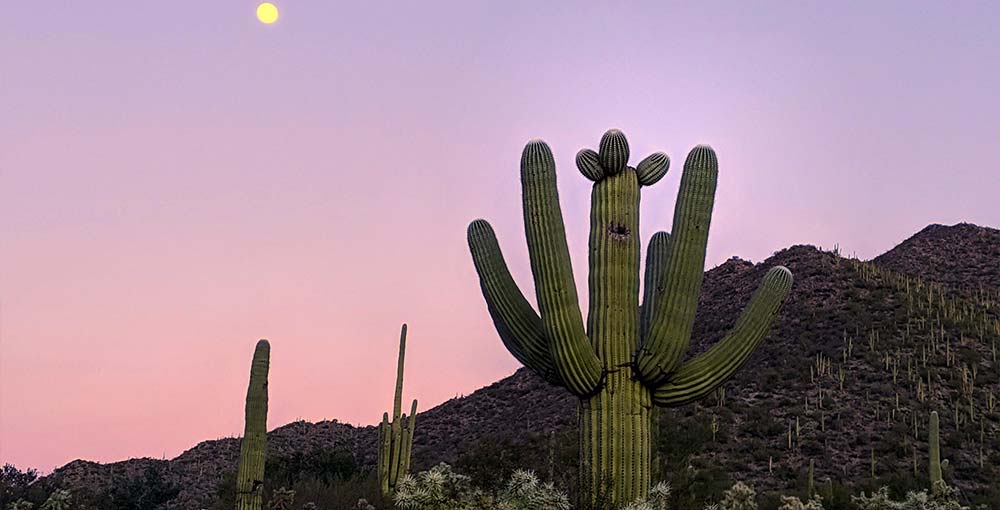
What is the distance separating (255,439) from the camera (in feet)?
43.5

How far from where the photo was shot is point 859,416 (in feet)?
85.1

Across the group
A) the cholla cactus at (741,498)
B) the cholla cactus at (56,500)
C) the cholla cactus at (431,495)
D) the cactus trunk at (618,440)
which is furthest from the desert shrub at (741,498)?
the cholla cactus at (56,500)

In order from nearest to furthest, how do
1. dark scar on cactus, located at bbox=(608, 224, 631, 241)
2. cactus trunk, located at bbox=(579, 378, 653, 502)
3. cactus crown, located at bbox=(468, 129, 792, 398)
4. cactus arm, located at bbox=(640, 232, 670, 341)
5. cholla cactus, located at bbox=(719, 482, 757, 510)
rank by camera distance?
cholla cactus, located at bbox=(719, 482, 757, 510)
cactus trunk, located at bbox=(579, 378, 653, 502)
cactus crown, located at bbox=(468, 129, 792, 398)
dark scar on cactus, located at bbox=(608, 224, 631, 241)
cactus arm, located at bbox=(640, 232, 670, 341)

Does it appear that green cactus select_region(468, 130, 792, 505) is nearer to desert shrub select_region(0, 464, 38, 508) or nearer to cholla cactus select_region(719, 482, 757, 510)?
cholla cactus select_region(719, 482, 757, 510)

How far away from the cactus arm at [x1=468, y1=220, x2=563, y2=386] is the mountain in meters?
6.73

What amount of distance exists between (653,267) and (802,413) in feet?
50.9

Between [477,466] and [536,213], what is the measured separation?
41.1ft

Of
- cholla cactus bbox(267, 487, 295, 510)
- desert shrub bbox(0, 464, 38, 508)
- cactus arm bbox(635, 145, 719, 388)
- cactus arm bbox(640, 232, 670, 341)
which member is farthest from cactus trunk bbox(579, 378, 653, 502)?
desert shrub bbox(0, 464, 38, 508)

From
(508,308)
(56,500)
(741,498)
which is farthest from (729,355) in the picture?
(56,500)

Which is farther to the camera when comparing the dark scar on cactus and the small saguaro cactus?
the small saguaro cactus

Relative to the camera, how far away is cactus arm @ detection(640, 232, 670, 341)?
1173cm

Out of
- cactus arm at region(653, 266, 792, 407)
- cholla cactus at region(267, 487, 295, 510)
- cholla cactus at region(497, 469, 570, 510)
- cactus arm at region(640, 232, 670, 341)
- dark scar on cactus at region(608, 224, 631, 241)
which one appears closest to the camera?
cholla cactus at region(497, 469, 570, 510)

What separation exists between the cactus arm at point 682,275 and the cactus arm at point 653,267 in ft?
1.72

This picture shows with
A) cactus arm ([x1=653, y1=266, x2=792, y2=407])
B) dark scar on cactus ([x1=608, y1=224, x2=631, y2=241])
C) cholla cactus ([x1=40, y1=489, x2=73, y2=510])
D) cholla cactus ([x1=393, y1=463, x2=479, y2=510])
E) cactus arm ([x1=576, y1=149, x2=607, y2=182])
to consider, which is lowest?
cholla cactus ([x1=40, y1=489, x2=73, y2=510])
